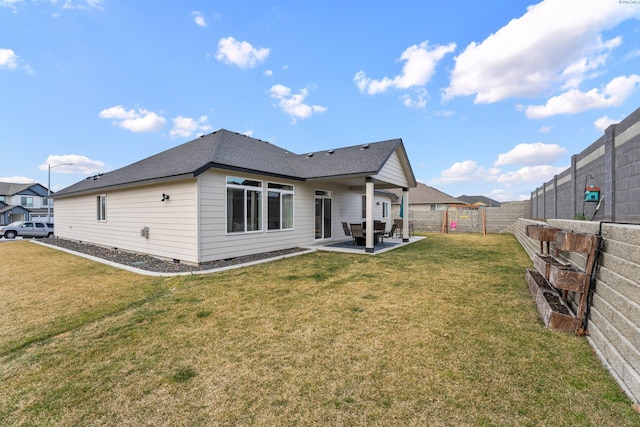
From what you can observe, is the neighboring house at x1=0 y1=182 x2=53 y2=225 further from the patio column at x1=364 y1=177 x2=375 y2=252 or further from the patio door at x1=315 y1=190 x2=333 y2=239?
the patio column at x1=364 y1=177 x2=375 y2=252

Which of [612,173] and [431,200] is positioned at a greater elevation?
[431,200]

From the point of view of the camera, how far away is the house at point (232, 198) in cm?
756

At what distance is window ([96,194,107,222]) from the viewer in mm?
11398

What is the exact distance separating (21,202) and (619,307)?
5961 centimetres

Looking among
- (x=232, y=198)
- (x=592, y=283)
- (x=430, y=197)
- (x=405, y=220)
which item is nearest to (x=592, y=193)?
(x=592, y=283)

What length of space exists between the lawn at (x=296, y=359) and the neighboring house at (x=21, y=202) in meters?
47.8

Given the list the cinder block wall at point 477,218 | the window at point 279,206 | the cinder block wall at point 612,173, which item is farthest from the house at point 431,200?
the cinder block wall at point 612,173

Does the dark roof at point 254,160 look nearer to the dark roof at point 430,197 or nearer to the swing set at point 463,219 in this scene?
the swing set at point 463,219

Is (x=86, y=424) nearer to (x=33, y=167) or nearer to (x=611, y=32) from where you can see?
(x=611, y=32)

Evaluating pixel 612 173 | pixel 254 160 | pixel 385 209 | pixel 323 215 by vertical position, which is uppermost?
pixel 254 160

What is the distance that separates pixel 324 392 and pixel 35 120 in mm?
22945

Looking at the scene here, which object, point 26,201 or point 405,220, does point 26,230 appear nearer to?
point 405,220

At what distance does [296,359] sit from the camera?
2695mm

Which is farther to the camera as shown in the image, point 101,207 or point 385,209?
point 385,209
